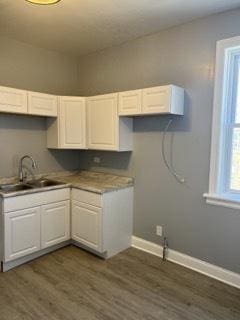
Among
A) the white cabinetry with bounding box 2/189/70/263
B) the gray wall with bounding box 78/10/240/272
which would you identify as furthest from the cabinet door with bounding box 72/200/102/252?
the gray wall with bounding box 78/10/240/272

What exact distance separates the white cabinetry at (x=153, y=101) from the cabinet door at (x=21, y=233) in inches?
62.7

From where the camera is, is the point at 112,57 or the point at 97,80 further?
the point at 97,80

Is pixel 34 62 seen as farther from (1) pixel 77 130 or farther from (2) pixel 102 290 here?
(2) pixel 102 290

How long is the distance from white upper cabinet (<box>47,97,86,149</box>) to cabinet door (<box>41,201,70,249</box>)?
81 cm

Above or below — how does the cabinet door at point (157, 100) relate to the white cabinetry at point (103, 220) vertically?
above

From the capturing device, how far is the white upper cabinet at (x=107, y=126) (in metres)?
3.04

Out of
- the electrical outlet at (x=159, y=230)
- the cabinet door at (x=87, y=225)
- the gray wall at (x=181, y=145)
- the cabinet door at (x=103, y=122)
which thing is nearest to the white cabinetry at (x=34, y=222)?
the cabinet door at (x=87, y=225)

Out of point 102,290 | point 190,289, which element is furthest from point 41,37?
point 190,289

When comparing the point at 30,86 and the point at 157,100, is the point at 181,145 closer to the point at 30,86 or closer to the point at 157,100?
the point at 157,100

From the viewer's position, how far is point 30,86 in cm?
335

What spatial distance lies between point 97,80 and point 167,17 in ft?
4.52

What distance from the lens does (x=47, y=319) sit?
1.99 metres

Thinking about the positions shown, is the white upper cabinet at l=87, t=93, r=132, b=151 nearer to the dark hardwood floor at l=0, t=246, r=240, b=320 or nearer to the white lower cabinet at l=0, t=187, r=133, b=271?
the white lower cabinet at l=0, t=187, r=133, b=271

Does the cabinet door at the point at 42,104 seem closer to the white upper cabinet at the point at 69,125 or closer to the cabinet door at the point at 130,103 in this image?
the white upper cabinet at the point at 69,125
